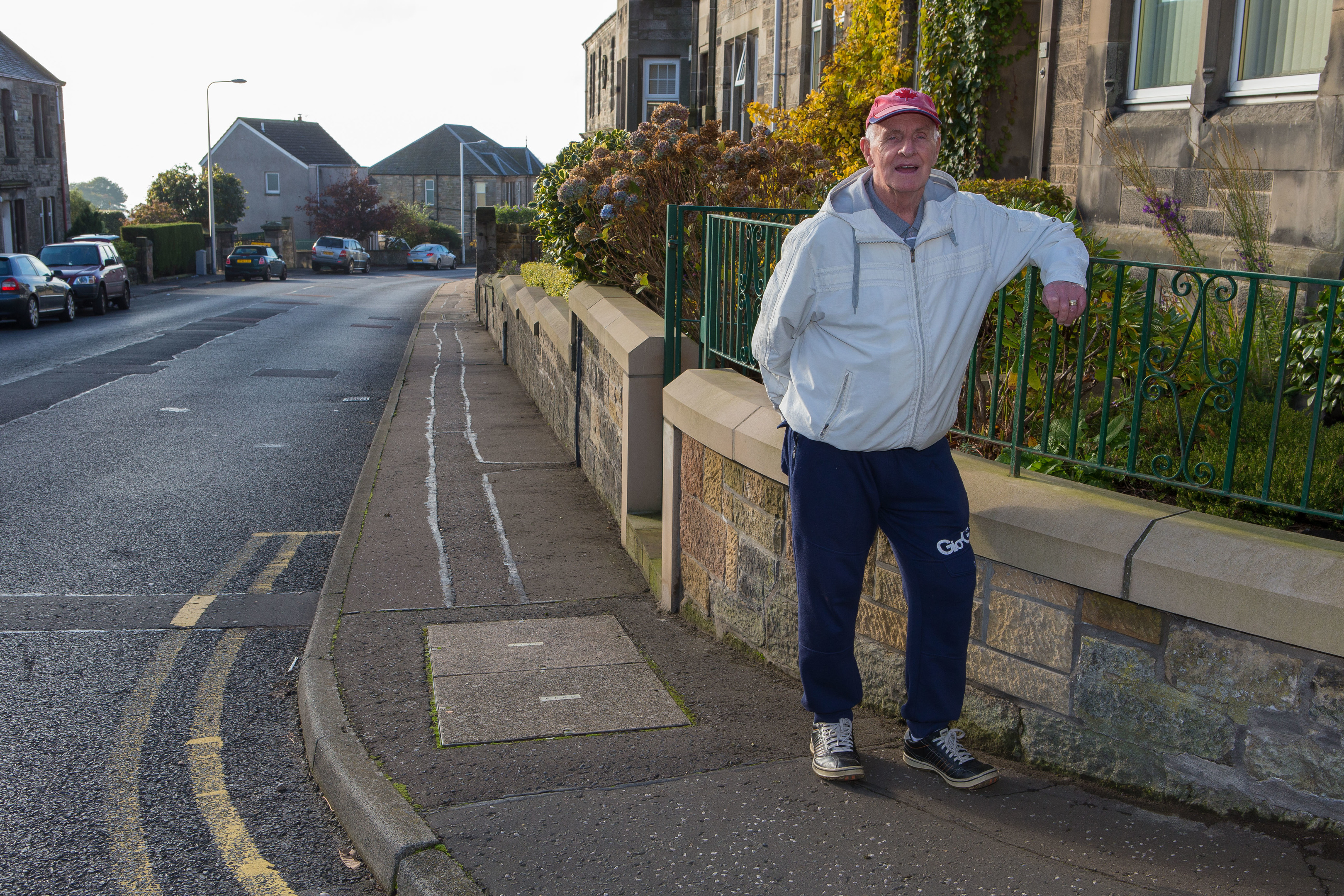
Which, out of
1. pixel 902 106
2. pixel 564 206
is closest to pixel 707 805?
pixel 902 106

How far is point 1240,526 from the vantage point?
343 cm

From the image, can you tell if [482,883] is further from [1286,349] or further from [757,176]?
[757,176]

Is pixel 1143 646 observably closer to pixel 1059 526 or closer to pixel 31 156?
pixel 1059 526

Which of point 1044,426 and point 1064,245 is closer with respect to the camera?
point 1064,245

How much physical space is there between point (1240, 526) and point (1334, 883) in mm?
978

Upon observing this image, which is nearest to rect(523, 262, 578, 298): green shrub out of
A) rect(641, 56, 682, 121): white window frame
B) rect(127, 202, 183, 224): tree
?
rect(641, 56, 682, 121): white window frame

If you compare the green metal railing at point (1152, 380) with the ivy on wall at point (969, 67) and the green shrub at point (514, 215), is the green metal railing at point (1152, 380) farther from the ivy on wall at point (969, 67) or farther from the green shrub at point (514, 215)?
the green shrub at point (514, 215)

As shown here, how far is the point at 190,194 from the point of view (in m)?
60.2

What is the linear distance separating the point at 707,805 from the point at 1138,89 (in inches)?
291

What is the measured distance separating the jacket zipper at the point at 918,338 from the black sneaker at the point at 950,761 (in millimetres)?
1065

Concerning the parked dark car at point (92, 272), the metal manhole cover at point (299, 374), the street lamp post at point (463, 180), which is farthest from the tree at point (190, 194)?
the metal manhole cover at point (299, 374)

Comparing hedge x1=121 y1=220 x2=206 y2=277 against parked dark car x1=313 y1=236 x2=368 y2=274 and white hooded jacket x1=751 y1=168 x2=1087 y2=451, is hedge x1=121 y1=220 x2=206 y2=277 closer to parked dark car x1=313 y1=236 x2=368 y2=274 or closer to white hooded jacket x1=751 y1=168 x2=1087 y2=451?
parked dark car x1=313 y1=236 x2=368 y2=274

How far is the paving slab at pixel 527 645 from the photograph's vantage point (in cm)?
496

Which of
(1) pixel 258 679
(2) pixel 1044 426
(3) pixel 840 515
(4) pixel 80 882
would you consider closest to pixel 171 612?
(1) pixel 258 679
